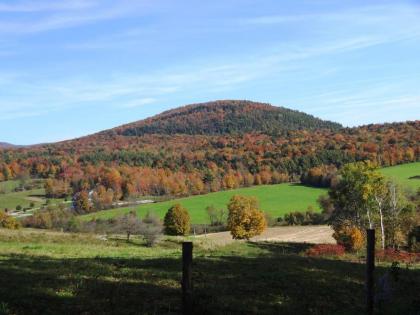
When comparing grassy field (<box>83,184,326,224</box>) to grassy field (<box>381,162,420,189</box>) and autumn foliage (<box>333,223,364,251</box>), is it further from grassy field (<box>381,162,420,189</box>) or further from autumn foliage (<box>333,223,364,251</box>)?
autumn foliage (<box>333,223,364,251</box>)

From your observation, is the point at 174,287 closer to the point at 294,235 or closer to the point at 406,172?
the point at 294,235

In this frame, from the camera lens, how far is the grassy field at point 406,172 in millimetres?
116500

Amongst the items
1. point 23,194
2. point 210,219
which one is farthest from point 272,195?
point 23,194

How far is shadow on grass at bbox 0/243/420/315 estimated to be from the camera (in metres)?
12.1

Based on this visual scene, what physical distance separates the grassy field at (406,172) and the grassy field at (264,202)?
2087 cm

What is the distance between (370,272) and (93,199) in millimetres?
148141

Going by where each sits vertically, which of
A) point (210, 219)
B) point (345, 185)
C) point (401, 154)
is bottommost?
point (210, 219)

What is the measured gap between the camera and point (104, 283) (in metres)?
15.0

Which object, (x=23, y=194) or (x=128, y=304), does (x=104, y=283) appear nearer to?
(x=128, y=304)

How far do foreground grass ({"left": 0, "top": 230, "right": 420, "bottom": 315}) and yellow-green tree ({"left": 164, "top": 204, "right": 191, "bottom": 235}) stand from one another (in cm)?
7033

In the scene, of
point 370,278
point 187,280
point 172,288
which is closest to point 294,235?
point 172,288

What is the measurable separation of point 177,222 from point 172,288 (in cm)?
7862

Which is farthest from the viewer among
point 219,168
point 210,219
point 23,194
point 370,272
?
point 219,168

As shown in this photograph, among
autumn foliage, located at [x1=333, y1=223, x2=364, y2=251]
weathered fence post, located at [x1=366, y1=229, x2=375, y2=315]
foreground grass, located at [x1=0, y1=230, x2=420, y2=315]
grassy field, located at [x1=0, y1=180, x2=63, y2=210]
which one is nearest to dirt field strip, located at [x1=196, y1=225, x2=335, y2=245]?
autumn foliage, located at [x1=333, y1=223, x2=364, y2=251]
